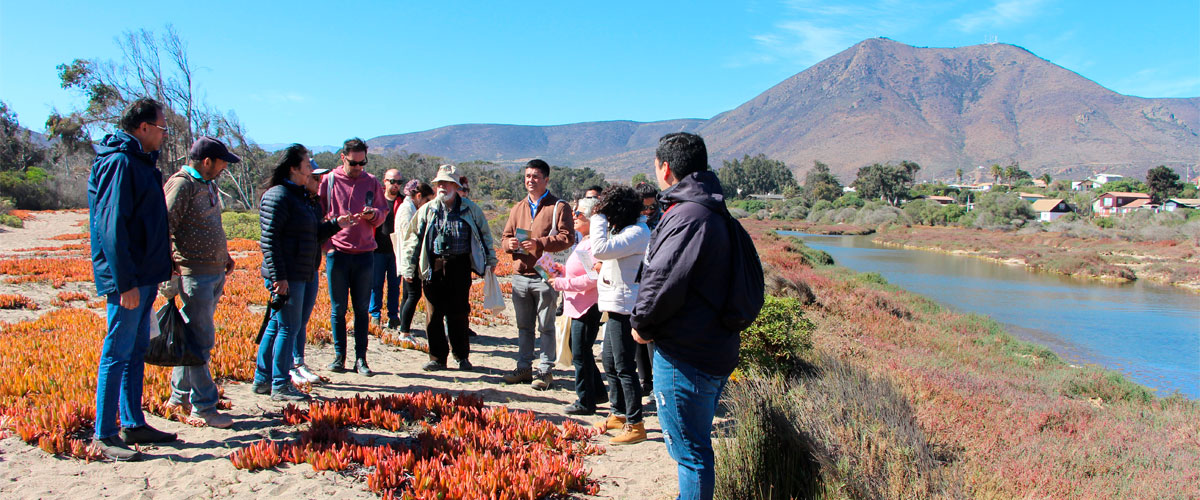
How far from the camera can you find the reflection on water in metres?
14.0

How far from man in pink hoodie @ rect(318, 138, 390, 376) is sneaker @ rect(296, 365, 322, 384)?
0.42 m

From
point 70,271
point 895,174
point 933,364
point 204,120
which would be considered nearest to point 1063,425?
point 933,364

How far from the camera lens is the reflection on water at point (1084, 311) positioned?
1404 cm

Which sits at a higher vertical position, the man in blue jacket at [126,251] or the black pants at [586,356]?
the man in blue jacket at [126,251]

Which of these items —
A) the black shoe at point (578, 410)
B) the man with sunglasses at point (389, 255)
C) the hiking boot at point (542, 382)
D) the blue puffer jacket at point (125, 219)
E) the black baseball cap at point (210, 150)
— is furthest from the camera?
the man with sunglasses at point (389, 255)

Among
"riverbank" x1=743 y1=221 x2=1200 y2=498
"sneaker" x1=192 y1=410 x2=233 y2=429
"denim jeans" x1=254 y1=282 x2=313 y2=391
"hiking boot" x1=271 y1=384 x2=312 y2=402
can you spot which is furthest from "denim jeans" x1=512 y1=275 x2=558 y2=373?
"riverbank" x1=743 y1=221 x2=1200 y2=498

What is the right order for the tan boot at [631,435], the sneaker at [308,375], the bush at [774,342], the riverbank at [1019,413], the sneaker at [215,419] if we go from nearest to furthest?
the sneaker at [215,419]
the tan boot at [631,435]
the riverbank at [1019,413]
the sneaker at [308,375]
the bush at [774,342]

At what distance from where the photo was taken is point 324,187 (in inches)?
225

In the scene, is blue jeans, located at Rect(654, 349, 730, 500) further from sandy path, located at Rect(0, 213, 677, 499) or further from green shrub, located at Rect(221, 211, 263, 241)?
green shrub, located at Rect(221, 211, 263, 241)

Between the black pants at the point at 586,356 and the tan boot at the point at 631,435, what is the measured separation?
0.61 meters

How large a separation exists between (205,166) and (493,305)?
2664 mm

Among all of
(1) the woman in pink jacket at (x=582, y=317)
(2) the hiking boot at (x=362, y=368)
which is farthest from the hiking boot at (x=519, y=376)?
(2) the hiking boot at (x=362, y=368)

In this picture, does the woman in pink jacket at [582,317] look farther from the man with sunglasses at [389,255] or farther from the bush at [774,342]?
the man with sunglasses at [389,255]

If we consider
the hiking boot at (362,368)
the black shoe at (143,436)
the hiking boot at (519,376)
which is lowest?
the hiking boot at (519,376)
